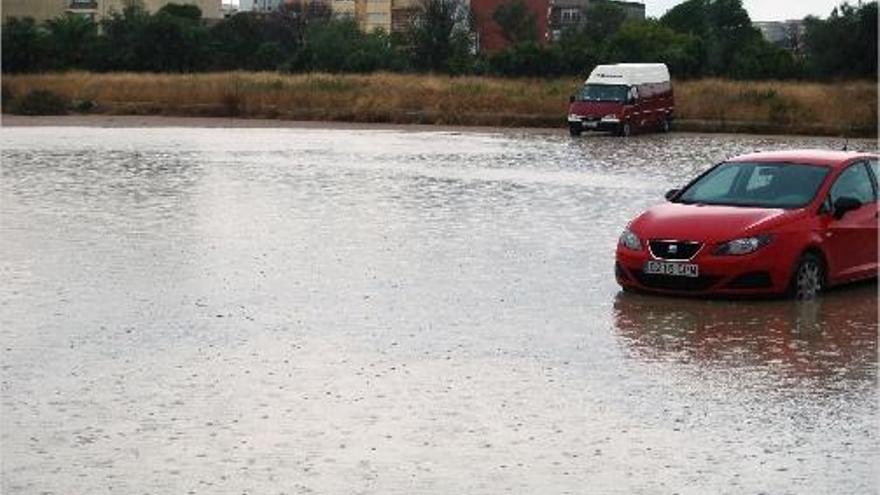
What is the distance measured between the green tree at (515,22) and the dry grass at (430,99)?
86.4 meters

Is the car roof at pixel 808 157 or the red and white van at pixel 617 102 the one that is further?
the red and white van at pixel 617 102

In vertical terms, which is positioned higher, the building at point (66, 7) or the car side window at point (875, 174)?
the car side window at point (875, 174)

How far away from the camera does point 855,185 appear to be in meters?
16.5

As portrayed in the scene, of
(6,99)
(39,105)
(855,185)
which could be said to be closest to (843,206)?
(855,185)

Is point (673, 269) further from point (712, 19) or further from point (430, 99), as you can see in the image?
point (712, 19)

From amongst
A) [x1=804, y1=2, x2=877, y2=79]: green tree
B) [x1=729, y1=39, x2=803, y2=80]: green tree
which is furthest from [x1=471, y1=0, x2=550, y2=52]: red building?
[x1=804, y1=2, x2=877, y2=79]: green tree

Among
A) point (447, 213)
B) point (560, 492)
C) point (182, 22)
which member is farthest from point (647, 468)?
point (182, 22)

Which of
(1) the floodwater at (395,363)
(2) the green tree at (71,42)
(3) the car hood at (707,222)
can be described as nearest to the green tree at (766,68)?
(2) the green tree at (71,42)

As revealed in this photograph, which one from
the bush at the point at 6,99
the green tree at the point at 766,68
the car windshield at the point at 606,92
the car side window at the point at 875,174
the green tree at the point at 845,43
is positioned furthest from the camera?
the green tree at the point at 766,68

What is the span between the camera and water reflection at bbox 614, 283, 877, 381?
12.0m

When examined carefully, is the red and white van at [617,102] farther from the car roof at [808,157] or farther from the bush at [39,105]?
the car roof at [808,157]

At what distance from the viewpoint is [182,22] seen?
9488 centimetres

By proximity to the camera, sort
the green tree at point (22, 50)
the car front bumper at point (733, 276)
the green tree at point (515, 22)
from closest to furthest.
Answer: the car front bumper at point (733, 276)
the green tree at point (22, 50)
the green tree at point (515, 22)

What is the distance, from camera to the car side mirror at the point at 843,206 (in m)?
15.8
